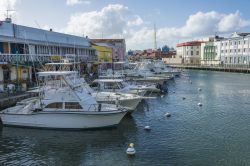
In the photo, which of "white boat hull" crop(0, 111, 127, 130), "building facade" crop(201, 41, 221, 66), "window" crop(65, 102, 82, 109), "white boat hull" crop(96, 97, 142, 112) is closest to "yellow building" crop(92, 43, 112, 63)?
"white boat hull" crop(96, 97, 142, 112)

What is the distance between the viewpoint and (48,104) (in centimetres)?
2716

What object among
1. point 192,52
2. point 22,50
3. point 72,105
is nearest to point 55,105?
point 72,105

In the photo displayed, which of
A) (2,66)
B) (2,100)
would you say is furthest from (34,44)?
(2,100)

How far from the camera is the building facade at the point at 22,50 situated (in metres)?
38.4

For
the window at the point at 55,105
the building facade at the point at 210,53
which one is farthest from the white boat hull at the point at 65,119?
the building facade at the point at 210,53

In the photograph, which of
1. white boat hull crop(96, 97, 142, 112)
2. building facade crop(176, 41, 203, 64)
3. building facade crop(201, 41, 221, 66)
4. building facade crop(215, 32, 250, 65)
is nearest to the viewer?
white boat hull crop(96, 97, 142, 112)

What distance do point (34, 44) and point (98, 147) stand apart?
29.1 m

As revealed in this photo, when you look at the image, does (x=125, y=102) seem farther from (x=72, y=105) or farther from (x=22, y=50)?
(x=22, y=50)

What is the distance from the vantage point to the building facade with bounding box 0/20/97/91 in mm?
38406

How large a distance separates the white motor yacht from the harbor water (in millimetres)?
635

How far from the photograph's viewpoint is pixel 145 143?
79.0 feet

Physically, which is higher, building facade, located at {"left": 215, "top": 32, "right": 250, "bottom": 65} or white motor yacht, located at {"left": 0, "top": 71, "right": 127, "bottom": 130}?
building facade, located at {"left": 215, "top": 32, "right": 250, "bottom": 65}

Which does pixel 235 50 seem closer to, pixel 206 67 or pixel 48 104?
pixel 206 67

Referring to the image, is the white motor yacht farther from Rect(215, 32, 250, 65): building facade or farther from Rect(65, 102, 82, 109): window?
Rect(215, 32, 250, 65): building facade
